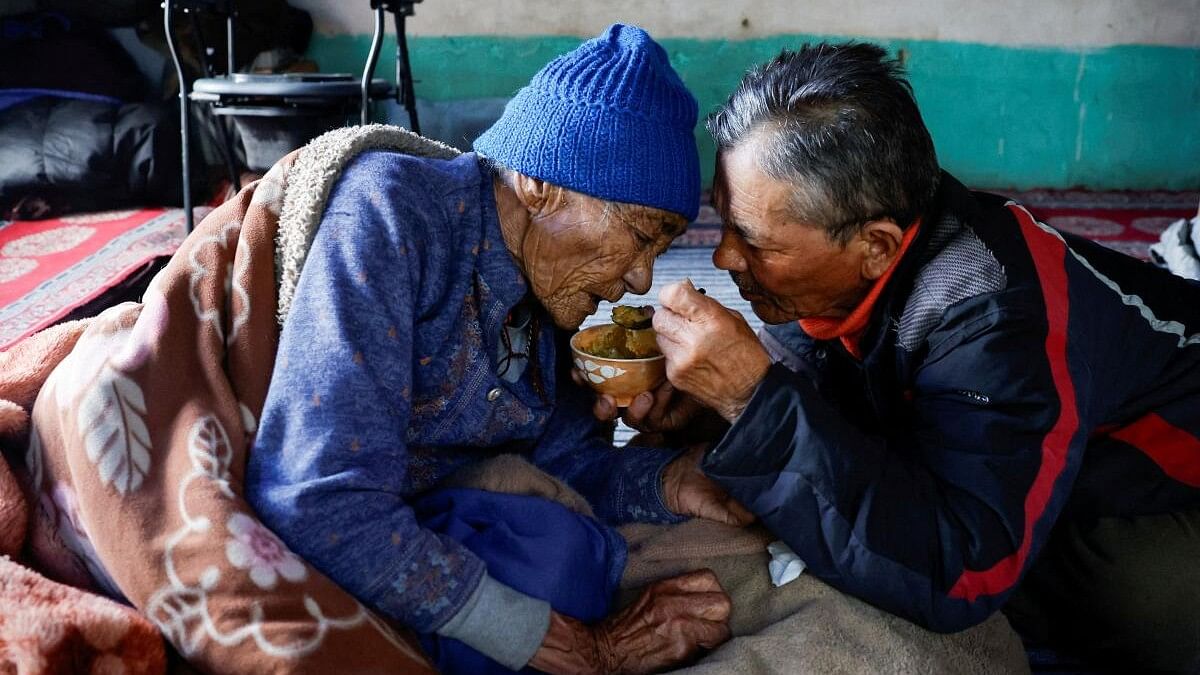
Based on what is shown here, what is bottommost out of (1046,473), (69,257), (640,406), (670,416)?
(69,257)

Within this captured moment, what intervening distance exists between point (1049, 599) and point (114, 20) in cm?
525

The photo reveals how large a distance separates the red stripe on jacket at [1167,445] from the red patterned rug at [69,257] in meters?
2.97

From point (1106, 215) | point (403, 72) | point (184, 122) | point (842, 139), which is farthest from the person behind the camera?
point (1106, 215)

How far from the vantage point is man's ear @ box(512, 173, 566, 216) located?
1.42m

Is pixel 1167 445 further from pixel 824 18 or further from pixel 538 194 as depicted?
pixel 824 18

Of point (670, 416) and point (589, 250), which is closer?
point (589, 250)

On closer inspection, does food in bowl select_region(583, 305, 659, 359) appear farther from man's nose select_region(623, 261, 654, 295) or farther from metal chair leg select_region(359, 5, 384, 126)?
metal chair leg select_region(359, 5, 384, 126)

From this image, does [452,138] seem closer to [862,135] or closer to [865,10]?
[865,10]

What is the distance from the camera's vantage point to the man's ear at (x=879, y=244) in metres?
1.52

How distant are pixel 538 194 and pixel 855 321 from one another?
→ 25.2 inches

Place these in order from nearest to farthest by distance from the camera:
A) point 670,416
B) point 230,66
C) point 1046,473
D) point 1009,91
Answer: point 1046,473 < point 670,416 < point 230,66 < point 1009,91

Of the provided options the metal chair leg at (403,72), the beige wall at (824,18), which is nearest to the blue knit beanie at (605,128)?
the metal chair leg at (403,72)

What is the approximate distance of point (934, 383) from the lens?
143 centimetres

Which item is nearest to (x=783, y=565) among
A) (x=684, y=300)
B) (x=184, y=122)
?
(x=684, y=300)
